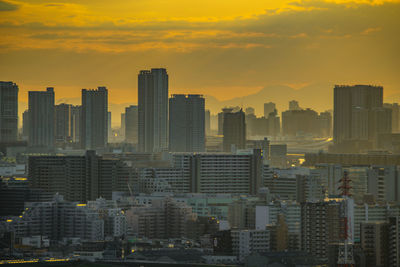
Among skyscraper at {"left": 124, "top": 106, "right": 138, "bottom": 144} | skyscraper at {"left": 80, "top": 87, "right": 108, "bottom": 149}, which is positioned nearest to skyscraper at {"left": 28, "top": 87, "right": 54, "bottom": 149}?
skyscraper at {"left": 80, "top": 87, "right": 108, "bottom": 149}

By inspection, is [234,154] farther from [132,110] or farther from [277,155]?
Answer: [132,110]

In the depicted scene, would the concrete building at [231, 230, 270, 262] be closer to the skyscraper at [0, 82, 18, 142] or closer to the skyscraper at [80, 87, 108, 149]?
the skyscraper at [0, 82, 18, 142]

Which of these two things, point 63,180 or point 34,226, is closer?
point 34,226

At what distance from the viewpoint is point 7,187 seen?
1470 inches

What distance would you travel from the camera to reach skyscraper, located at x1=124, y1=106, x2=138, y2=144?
6681cm

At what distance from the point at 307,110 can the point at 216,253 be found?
40515 millimetres

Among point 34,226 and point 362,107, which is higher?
point 362,107

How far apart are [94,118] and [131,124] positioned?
3.88 meters

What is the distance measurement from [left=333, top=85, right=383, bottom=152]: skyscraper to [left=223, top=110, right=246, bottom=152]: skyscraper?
197 inches

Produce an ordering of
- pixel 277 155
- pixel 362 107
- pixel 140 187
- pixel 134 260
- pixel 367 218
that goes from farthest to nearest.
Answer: pixel 362 107, pixel 277 155, pixel 140 187, pixel 367 218, pixel 134 260

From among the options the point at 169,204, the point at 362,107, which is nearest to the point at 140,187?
the point at 169,204

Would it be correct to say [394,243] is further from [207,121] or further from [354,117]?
[354,117]

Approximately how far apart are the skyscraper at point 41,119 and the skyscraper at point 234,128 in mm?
7771

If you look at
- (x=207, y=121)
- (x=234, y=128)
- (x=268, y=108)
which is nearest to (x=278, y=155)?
(x=234, y=128)
